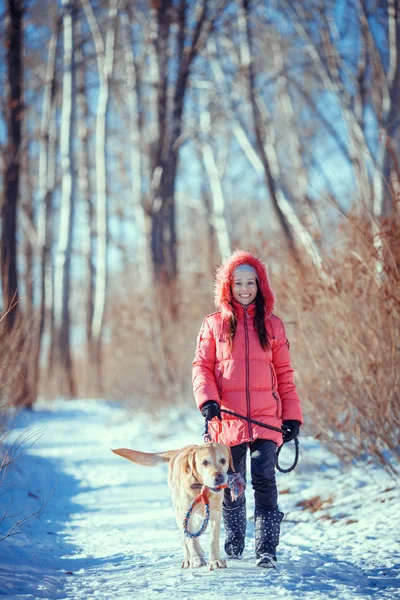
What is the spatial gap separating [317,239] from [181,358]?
5.41 m

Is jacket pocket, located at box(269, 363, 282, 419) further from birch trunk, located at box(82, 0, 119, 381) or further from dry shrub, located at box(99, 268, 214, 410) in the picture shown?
birch trunk, located at box(82, 0, 119, 381)

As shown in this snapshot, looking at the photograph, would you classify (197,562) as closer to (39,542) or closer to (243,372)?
(243,372)

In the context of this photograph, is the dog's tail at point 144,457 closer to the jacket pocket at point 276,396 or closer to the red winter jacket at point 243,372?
the red winter jacket at point 243,372

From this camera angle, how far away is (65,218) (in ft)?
48.8

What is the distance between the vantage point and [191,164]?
22906 millimetres

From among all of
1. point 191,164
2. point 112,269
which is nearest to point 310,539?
point 191,164

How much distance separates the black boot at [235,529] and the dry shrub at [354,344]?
59.3 inches

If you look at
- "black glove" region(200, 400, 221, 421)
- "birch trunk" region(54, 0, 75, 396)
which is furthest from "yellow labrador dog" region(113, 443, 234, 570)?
"birch trunk" region(54, 0, 75, 396)

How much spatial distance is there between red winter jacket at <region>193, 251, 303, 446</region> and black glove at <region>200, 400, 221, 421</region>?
3 cm

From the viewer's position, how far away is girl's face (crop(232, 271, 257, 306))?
3814 mm

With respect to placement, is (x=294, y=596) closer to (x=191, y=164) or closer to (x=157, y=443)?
(x=157, y=443)

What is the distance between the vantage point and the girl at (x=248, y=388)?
3.56 metres

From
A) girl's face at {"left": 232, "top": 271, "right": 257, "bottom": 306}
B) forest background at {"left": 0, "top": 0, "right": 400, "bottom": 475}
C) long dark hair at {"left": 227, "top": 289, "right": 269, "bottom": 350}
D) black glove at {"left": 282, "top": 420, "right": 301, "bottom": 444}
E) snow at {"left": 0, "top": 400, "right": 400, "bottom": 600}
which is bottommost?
snow at {"left": 0, "top": 400, "right": 400, "bottom": 600}

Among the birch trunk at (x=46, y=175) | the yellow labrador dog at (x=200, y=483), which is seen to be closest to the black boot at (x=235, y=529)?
the yellow labrador dog at (x=200, y=483)
